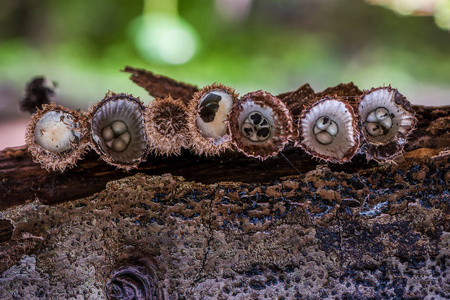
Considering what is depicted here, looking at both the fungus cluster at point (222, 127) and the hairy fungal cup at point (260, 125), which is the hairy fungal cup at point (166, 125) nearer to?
the fungus cluster at point (222, 127)

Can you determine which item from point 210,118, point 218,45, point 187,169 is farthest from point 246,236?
point 218,45

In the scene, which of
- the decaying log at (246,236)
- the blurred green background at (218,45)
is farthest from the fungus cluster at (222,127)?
the blurred green background at (218,45)

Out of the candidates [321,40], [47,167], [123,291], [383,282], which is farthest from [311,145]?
[321,40]

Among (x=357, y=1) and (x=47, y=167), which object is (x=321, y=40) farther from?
(x=47, y=167)

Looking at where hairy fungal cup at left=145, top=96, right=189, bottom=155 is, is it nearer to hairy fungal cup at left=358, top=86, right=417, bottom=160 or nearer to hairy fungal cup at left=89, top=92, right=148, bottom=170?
hairy fungal cup at left=89, top=92, right=148, bottom=170

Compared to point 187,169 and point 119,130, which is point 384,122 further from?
point 119,130

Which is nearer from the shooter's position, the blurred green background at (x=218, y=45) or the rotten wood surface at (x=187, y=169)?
the rotten wood surface at (x=187, y=169)

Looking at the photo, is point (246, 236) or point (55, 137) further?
point (55, 137)
